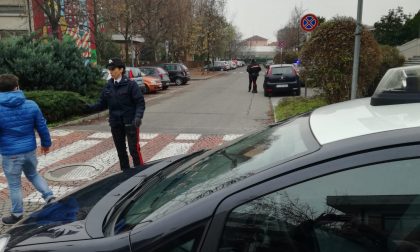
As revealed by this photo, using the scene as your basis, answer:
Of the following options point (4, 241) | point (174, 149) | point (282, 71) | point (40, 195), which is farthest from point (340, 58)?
point (4, 241)

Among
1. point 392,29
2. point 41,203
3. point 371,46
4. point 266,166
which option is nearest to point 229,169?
point 266,166

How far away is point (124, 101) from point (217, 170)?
13.5 ft

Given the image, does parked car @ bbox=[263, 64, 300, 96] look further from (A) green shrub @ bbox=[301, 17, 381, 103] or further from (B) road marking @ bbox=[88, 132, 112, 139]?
(B) road marking @ bbox=[88, 132, 112, 139]

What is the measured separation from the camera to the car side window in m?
1.61

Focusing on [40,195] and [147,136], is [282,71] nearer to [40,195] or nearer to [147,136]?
[147,136]

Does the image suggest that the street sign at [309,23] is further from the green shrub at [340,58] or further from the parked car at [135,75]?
the parked car at [135,75]

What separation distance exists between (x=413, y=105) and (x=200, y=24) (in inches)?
1947

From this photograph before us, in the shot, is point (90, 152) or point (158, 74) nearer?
point (90, 152)

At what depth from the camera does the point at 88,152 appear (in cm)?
859

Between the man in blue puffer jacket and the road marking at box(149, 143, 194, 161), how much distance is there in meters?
3.41

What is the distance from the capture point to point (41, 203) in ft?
18.2

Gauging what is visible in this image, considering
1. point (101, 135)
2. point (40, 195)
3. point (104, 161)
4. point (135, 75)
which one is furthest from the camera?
point (135, 75)

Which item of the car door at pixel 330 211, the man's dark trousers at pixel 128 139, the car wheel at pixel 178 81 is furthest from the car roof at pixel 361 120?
the car wheel at pixel 178 81

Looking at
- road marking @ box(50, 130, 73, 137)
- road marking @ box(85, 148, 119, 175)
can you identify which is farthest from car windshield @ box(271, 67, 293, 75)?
road marking @ box(85, 148, 119, 175)
